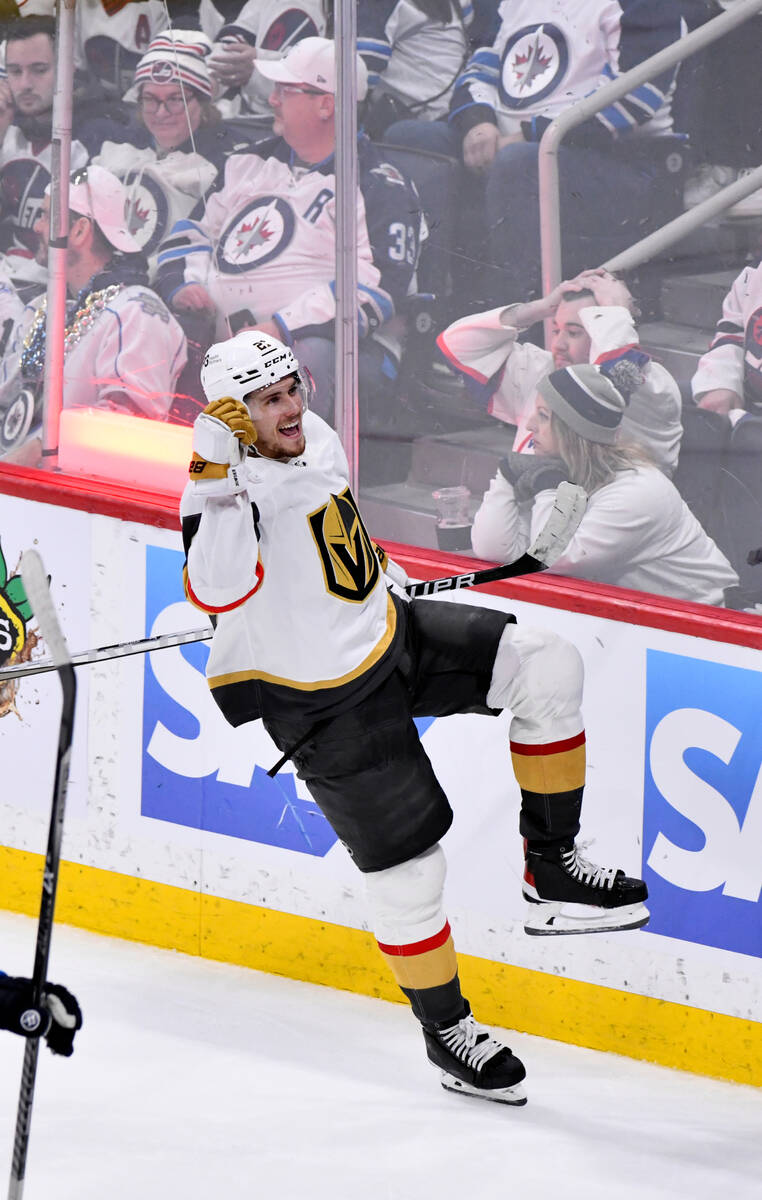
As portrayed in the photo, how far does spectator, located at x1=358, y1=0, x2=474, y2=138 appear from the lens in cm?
312

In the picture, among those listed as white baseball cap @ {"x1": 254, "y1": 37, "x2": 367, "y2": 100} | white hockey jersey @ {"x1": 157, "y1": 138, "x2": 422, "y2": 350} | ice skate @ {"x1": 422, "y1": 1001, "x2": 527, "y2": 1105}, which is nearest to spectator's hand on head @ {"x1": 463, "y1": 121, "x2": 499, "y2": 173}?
white hockey jersey @ {"x1": 157, "y1": 138, "x2": 422, "y2": 350}

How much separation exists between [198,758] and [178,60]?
1388 millimetres

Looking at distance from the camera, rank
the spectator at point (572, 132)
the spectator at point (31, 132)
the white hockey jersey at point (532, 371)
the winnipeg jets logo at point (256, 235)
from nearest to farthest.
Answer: the spectator at point (572, 132)
the white hockey jersey at point (532, 371)
the winnipeg jets logo at point (256, 235)
the spectator at point (31, 132)

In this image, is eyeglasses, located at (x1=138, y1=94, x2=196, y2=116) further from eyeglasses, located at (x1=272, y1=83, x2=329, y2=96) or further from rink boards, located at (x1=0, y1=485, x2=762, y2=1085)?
rink boards, located at (x1=0, y1=485, x2=762, y2=1085)

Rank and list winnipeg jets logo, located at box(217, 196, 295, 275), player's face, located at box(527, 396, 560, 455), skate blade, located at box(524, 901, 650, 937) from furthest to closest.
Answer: winnipeg jets logo, located at box(217, 196, 295, 275), player's face, located at box(527, 396, 560, 455), skate blade, located at box(524, 901, 650, 937)

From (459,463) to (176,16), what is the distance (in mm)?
1069

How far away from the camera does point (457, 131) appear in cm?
315

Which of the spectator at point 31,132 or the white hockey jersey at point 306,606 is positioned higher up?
the spectator at point 31,132

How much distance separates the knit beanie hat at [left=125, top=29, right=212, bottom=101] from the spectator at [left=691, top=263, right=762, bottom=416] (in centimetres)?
118

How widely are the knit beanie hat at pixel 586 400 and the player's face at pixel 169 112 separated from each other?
929 mm

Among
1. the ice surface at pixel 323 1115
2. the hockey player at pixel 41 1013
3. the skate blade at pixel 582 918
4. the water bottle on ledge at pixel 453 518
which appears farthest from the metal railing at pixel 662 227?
the hockey player at pixel 41 1013

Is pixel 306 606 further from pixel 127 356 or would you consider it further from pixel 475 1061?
pixel 127 356

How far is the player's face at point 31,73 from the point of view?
12.0 feet

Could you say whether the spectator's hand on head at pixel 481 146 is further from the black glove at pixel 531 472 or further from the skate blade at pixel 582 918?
the skate blade at pixel 582 918
